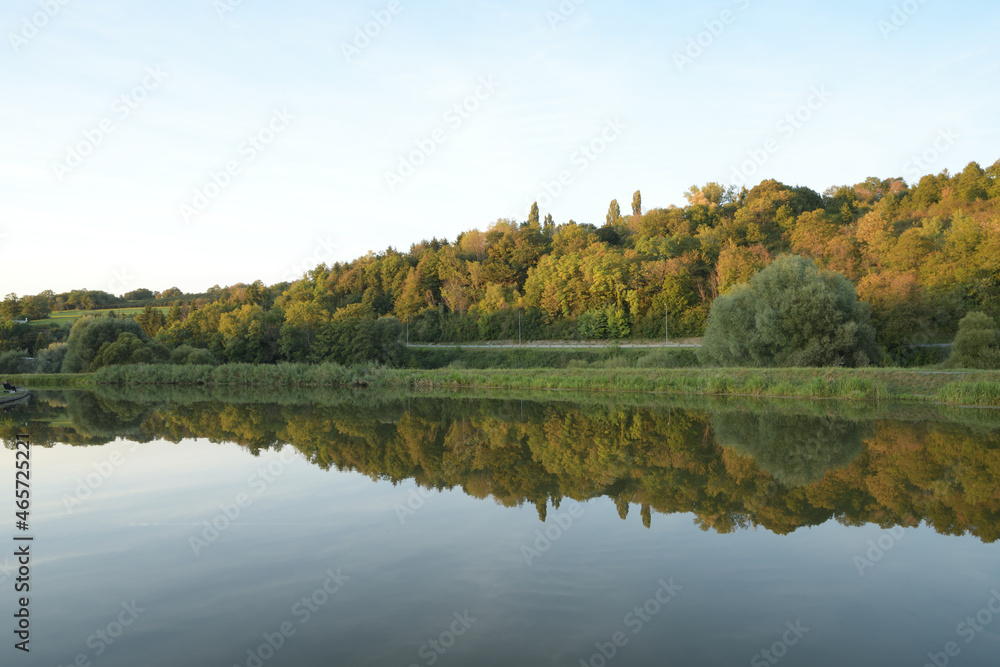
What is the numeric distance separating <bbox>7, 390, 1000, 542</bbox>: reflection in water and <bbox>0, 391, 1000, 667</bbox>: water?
91mm

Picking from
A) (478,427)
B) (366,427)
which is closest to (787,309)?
(478,427)

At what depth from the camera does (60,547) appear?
24.2 ft

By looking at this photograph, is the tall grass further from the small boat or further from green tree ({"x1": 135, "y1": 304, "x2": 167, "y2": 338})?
green tree ({"x1": 135, "y1": 304, "x2": 167, "y2": 338})

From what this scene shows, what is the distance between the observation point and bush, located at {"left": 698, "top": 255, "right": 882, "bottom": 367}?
101ft

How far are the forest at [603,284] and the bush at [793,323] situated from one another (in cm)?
632

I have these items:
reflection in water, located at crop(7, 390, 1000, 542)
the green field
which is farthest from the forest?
reflection in water, located at crop(7, 390, 1000, 542)

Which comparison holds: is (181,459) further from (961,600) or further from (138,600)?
(961,600)

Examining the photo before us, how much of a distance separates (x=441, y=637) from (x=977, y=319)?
1374 inches

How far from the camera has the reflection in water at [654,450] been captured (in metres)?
9.20

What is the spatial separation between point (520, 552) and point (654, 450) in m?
7.40

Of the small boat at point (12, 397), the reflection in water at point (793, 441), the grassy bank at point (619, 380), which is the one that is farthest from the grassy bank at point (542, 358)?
the small boat at point (12, 397)

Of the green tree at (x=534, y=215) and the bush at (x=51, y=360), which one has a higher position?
the green tree at (x=534, y=215)

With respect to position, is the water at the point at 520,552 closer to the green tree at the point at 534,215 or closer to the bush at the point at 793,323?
the bush at the point at 793,323

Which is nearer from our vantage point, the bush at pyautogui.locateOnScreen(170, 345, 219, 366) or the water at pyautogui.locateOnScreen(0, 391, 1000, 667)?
the water at pyautogui.locateOnScreen(0, 391, 1000, 667)
